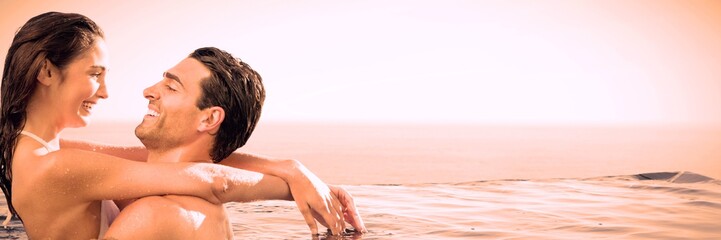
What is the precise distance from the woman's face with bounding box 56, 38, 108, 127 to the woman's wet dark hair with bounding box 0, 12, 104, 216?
0.16ft

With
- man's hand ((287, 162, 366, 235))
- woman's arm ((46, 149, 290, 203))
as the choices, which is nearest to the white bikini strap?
woman's arm ((46, 149, 290, 203))

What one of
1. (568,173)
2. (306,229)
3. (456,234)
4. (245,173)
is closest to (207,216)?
(245,173)

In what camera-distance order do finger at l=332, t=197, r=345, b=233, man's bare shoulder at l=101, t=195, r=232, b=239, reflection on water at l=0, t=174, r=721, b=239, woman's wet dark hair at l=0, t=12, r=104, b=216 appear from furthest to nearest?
reflection on water at l=0, t=174, r=721, b=239
finger at l=332, t=197, r=345, b=233
woman's wet dark hair at l=0, t=12, r=104, b=216
man's bare shoulder at l=101, t=195, r=232, b=239

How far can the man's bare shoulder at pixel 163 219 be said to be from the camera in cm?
377

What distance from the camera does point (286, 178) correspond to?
14.3 feet

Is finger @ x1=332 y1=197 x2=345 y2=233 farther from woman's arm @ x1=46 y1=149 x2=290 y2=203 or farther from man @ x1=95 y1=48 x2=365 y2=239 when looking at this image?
woman's arm @ x1=46 y1=149 x2=290 y2=203

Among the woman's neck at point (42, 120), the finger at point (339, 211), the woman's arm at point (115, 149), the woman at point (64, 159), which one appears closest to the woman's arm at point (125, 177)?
the woman at point (64, 159)

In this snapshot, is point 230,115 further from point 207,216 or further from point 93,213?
point 93,213

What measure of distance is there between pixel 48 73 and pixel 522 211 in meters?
4.29

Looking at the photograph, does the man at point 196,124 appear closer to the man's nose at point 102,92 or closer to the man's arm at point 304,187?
the man's arm at point 304,187

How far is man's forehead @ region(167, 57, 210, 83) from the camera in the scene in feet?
13.4

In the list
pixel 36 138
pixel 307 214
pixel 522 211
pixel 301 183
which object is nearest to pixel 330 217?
pixel 307 214

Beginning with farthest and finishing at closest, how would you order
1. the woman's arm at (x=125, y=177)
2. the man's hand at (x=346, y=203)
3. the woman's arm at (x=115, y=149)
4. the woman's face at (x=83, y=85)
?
the woman's arm at (x=115, y=149), the man's hand at (x=346, y=203), the woman's face at (x=83, y=85), the woman's arm at (x=125, y=177)

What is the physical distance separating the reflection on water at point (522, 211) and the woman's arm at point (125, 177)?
1.37 m
